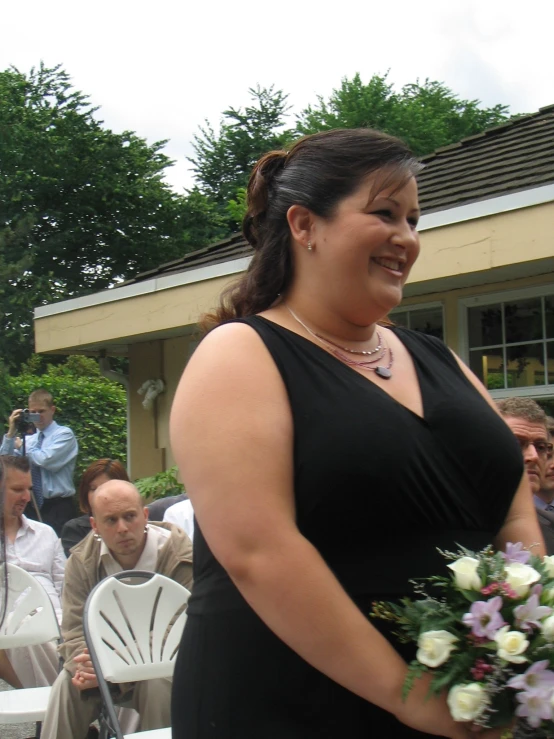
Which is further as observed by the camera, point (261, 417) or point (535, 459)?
point (535, 459)

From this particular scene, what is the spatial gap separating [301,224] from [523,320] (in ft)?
19.3

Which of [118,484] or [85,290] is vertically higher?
[85,290]

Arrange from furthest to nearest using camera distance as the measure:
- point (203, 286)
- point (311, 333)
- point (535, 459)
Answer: point (203, 286)
point (535, 459)
point (311, 333)

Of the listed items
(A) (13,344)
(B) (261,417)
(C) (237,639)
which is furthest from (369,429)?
(A) (13,344)

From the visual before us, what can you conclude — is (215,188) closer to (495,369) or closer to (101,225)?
(101,225)

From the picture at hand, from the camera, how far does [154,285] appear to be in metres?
9.76

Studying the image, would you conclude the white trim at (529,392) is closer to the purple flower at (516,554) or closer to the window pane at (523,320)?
the window pane at (523,320)

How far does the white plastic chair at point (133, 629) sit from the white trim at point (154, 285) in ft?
12.3

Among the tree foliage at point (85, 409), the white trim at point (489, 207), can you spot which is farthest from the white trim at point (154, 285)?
the tree foliage at point (85, 409)

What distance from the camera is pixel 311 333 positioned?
200 centimetres

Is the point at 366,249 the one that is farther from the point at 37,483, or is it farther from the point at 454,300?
the point at 37,483

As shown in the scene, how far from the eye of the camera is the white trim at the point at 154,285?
889cm

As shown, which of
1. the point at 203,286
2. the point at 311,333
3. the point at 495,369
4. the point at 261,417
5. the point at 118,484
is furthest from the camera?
the point at 203,286

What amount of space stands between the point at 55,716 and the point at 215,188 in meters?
36.2
